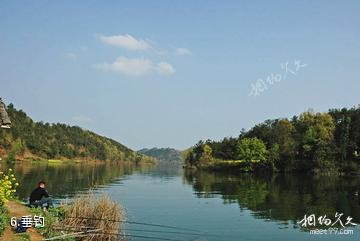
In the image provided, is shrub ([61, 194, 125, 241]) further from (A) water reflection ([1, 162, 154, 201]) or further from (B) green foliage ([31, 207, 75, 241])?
(A) water reflection ([1, 162, 154, 201])

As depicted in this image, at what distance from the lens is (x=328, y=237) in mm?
26969

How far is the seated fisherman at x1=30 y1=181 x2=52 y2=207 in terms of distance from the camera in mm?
24516

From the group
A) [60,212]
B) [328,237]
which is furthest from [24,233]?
[328,237]

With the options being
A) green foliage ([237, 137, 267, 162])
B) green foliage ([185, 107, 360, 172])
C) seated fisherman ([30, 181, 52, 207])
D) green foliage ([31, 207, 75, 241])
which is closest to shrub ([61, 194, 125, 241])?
green foliage ([31, 207, 75, 241])

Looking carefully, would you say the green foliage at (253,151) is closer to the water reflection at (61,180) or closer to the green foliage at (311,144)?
the green foliage at (311,144)

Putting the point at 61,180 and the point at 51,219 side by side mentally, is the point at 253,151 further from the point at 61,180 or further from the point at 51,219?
the point at 51,219

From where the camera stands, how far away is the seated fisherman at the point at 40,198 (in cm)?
2452

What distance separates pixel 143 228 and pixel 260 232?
7975 mm

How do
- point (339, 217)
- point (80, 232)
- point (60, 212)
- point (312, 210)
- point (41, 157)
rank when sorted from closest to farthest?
point (80, 232)
point (60, 212)
point (339, 217)
point (312, 210)
point (41, 157)

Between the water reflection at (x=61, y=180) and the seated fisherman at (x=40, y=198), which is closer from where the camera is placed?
the seated fisherman at (x=40, y=198)

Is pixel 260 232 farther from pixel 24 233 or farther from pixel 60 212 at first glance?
pixel 24 233

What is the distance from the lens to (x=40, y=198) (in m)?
25.1

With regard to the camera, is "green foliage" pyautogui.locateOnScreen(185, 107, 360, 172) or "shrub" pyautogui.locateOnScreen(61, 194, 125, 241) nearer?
"shrub" pyautogui.locateOnScreen(61, 194, 125, 241)

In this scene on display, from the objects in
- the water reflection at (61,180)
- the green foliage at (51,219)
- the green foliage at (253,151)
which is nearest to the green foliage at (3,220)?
the green foliage at (51,219)
